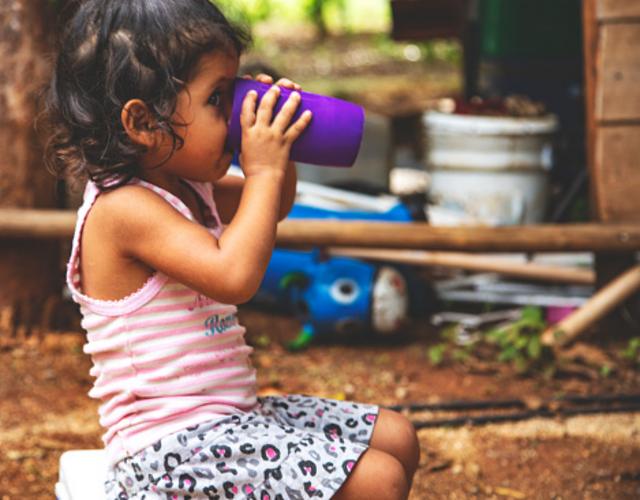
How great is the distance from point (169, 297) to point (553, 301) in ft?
8.47

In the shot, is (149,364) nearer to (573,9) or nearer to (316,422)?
(316,422)

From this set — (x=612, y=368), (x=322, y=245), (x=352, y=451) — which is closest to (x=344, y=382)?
(x=322, y=245)

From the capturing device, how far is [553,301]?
3965mm

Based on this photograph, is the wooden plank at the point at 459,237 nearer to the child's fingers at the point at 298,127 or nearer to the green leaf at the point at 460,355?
the green leaf at the point at 460,355

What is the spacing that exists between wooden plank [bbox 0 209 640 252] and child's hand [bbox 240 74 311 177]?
1659 millimetres

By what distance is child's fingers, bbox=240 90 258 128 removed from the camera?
165 cm

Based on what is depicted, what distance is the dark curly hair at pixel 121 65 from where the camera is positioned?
5.24 feet

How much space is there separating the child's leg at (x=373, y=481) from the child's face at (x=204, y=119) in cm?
59

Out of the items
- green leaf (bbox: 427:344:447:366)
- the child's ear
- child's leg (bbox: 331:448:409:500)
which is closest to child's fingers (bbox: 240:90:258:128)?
the child's ear

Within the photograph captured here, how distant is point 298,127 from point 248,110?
0.09 metres

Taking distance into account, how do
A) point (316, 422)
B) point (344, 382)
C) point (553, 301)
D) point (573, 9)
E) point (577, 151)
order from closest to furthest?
point (316, 422) → point (344, 382) → point (553, 301) → point (577, 151) → point (573, 9)

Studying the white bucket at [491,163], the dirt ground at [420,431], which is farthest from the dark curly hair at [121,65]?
the white bucket at [491,163]

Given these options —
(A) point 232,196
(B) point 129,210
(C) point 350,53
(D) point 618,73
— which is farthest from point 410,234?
(C) point 350,53

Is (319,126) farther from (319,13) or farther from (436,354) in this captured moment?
(319,13)
